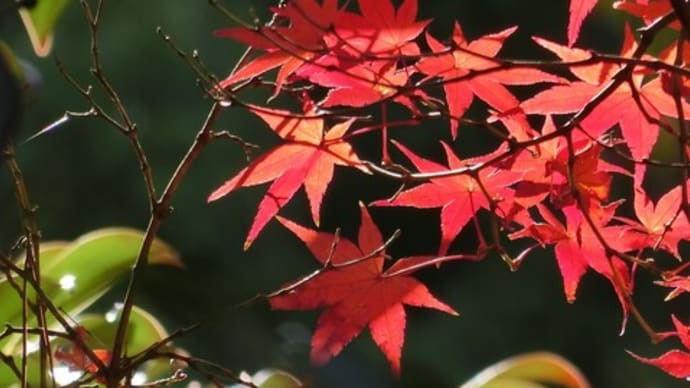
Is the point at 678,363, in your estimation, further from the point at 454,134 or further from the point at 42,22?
the point at 42,22

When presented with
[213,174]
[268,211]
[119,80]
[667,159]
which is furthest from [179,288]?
[119,80]

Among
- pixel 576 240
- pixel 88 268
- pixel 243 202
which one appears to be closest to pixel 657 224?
pixel 576 240

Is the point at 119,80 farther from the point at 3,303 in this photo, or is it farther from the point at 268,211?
the point at 268,211

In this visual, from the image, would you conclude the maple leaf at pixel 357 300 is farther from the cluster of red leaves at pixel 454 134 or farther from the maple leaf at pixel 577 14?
the maple leaf at pixel 577 14

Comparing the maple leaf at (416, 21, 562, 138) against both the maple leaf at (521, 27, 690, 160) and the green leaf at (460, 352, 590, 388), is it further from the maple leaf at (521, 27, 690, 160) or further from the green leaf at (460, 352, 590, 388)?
the green leaf at (460, 352, 590, 388)

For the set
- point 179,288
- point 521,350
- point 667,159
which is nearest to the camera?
point 179,288

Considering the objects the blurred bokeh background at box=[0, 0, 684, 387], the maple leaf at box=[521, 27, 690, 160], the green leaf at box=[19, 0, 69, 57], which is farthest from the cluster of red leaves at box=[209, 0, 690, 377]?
the blurred bokeh background at box=[0, 0, 684, 387]

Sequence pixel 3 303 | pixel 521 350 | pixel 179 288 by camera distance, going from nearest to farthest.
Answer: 1. pixel 3 303
2. pixel 179 288
3. pixel 521 350

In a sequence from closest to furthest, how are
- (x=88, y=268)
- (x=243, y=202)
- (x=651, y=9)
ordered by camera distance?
(x=651, y=9), (x=88, y=268), (x=243, y=202)
